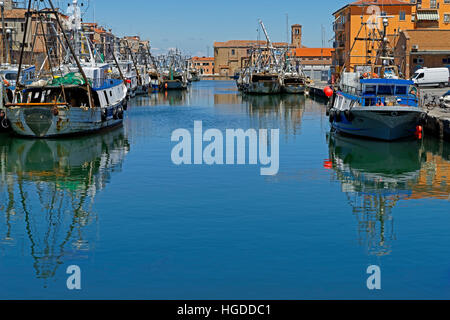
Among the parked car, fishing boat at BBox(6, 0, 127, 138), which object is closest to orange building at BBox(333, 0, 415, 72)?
the parked car

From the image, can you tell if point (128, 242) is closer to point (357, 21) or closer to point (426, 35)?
point (426, 35)

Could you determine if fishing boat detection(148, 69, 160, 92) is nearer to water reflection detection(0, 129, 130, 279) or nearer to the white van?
the white van

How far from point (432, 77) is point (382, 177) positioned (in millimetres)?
51577

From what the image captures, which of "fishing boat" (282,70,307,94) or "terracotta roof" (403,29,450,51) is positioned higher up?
"terracotta roof" (403,29,450,51)

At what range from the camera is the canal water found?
15383 millimetres

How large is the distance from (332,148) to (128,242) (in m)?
22.0

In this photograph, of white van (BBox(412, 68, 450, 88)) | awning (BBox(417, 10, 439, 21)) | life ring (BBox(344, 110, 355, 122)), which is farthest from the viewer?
awning (BBox(417, 10, 439, 21))

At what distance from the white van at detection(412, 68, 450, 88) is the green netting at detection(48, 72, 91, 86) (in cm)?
4605

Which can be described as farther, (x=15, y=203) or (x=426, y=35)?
(x=426, y=35)

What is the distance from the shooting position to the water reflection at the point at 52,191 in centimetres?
1859

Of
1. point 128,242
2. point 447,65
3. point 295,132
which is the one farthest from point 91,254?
point 447,65

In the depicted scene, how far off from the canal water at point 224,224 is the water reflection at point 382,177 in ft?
0.23

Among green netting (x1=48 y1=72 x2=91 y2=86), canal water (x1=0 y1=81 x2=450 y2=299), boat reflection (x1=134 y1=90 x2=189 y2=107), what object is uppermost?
green netting (x1=48 y1=72 x2=91 y2=86)

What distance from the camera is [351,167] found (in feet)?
104
